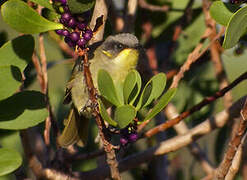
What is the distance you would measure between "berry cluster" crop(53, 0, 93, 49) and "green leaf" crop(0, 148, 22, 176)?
1.60ft

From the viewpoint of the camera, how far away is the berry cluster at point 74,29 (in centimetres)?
131

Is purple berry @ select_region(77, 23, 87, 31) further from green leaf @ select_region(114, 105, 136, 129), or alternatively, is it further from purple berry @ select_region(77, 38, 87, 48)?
green leaf @ select_region(114, 105, 136, 129)

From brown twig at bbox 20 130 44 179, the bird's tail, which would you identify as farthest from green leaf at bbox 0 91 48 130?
the bird's tail

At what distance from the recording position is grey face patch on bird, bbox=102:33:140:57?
2.20 meters

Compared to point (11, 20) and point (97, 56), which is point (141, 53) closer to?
point (97, 56)

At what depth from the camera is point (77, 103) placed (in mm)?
2400

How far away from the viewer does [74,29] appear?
1374mm

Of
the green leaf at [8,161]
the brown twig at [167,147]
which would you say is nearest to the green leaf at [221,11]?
the brown twig at [167,147]

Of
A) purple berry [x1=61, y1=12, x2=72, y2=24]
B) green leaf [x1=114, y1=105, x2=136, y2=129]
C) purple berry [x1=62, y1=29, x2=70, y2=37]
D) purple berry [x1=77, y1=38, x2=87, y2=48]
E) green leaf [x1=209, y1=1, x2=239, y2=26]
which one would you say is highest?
green leaf [x1=209, y1=1, x2=239, y2=26]

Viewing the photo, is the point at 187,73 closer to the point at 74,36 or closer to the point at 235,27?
the point at 235,27

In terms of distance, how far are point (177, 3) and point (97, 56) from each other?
766 mm

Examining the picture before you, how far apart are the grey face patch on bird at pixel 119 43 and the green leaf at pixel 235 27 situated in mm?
855

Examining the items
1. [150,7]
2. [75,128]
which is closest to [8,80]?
[75,128]

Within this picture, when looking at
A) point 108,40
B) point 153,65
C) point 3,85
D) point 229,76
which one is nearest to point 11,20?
point 3,85
